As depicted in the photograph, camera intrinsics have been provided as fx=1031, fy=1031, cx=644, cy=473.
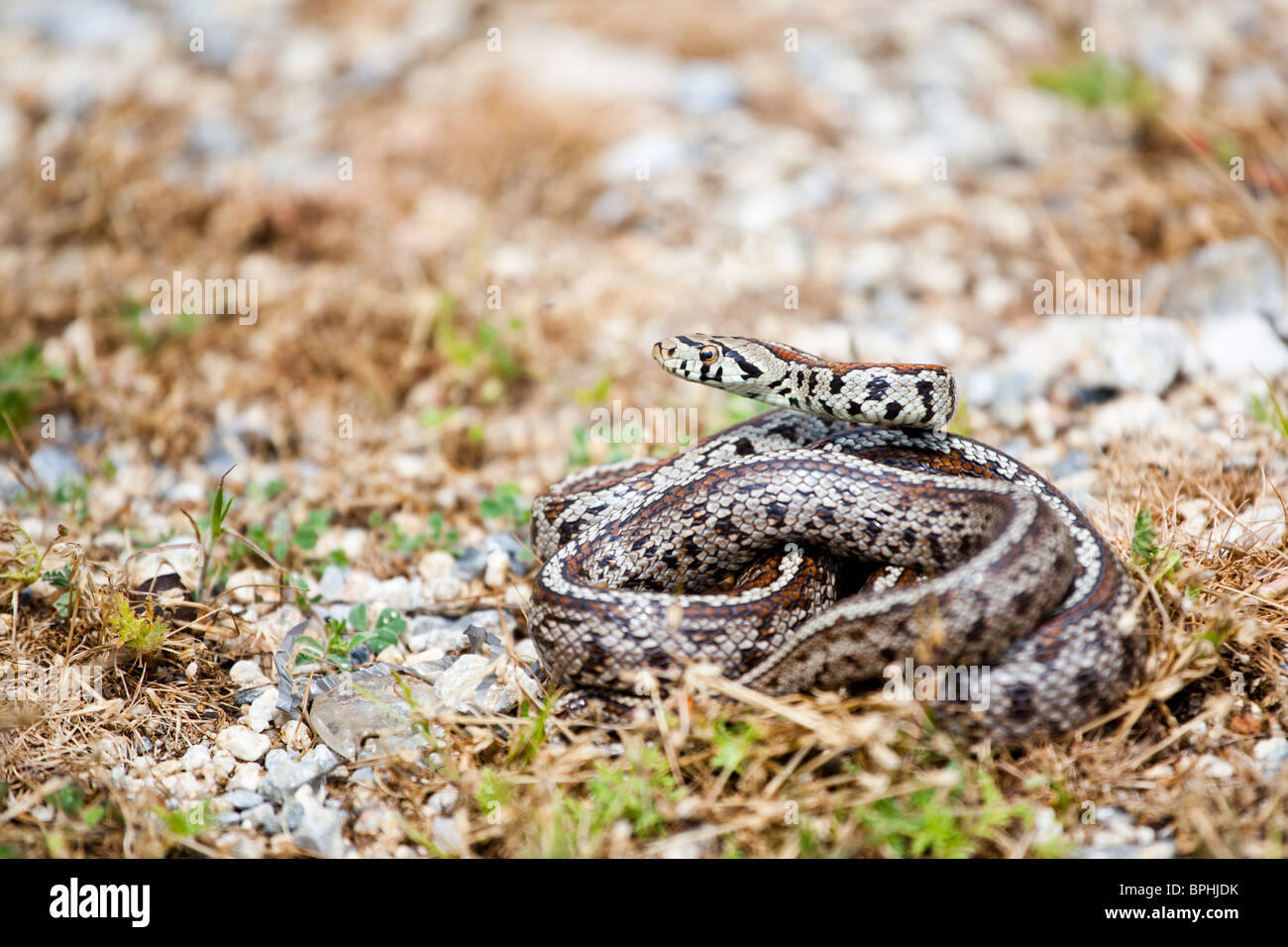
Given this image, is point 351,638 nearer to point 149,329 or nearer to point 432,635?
point 432,635

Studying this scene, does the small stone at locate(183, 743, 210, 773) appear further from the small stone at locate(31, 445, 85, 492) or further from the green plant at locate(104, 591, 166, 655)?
the small stone at locate(31, 445, 85, 492)

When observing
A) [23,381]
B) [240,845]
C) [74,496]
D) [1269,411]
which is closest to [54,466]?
[23,381]

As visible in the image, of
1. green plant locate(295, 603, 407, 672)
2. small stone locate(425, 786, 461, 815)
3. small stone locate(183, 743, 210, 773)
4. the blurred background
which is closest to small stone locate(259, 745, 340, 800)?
small stone locate(183, 743, 210, 773)

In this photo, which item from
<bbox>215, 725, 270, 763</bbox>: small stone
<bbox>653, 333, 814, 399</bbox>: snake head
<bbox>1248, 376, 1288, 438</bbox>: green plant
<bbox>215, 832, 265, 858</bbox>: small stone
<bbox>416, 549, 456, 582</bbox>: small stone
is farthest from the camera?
<bbox>416, 549, 456, 582</bbox>: small stone

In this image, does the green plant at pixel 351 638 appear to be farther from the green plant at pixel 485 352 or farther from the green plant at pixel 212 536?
the green plant at pixel 485 352

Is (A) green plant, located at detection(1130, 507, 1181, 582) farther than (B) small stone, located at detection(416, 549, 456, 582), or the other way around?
(B) small stone, located at detection(416, 549, 456, 582)

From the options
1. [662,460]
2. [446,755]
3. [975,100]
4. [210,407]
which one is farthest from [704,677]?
[975,100]
